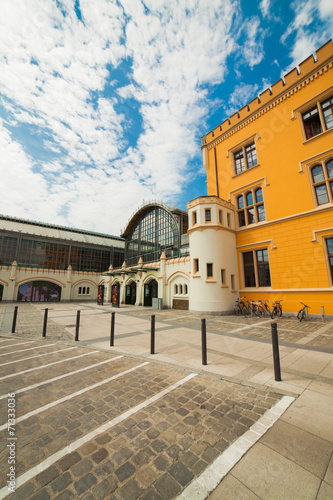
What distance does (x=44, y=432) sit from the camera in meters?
2.55

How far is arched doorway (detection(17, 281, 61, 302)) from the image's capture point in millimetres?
29062

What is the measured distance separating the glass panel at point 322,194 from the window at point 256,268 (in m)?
4.37

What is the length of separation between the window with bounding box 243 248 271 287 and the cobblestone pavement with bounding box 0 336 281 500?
12.0 metres

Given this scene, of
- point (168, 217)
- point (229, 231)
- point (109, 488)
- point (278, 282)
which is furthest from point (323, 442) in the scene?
point (168, 217)

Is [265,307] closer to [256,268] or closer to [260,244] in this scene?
[256,268]

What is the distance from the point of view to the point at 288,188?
13.3m

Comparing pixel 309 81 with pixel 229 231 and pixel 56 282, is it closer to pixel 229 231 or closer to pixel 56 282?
pixel 229 231

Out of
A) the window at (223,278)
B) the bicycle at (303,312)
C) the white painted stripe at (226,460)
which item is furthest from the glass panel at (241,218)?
the white painted stripe at (226,460)

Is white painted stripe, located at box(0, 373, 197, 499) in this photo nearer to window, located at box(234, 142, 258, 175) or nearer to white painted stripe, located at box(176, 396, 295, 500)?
white painted stripe, located at box(176, 396, 295, 500)

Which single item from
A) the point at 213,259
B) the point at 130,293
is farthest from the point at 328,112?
the point at 130,293

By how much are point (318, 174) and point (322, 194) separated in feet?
4.39

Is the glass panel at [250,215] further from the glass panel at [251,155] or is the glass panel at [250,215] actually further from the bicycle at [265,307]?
the bicycle at [265,307]

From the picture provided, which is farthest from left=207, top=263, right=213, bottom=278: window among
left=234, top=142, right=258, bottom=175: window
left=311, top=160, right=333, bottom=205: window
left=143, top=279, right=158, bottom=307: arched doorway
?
left=143, top=279, right=158, bottom=307: arched doorway

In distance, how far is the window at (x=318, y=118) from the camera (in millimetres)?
12156
